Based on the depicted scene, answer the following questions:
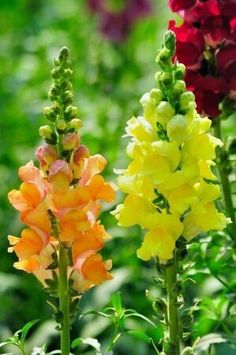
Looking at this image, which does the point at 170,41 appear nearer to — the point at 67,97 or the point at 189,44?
the point at 67,97

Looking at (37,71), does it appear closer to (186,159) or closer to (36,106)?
(36,106)

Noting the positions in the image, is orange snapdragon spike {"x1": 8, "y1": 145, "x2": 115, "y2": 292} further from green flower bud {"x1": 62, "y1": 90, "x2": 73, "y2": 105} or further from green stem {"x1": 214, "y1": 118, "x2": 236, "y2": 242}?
green stem {"x1": 214, "y1": 118, "x2": 236, "y2": 242}

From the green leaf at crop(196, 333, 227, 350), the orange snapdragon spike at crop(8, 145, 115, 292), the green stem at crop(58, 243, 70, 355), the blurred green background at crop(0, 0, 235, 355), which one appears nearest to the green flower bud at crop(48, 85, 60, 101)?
the orange snapdragon spike at crop(8, 145, 115, 292)

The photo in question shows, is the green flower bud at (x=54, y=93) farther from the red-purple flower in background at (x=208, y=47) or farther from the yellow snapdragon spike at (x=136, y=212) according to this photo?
the red-purple flower in background at (x=208, y=47)

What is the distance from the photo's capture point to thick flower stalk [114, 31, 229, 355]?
2.57 meters

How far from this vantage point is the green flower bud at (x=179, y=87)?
101 inches

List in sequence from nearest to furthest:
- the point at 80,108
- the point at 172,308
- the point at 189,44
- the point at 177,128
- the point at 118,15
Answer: the point at 177,128 → the point at 172,308 → the point at 189,44 → the point at 80,108 → the point at 118,15

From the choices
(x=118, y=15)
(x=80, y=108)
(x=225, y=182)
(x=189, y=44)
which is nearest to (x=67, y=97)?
(x=189, y=44)

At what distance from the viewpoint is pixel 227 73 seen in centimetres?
317

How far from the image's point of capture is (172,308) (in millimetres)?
2672

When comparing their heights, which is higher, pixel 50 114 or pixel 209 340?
pixel 50 114

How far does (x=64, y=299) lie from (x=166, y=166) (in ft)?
1.23

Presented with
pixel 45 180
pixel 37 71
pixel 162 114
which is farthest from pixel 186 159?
pixel 37 71

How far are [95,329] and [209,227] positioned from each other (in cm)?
155
